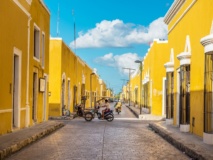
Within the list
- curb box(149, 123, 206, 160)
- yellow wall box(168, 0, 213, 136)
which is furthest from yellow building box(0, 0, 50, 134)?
yellow wall box(168, 0, 213, 136)

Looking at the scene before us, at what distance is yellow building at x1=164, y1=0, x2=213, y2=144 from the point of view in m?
12.5

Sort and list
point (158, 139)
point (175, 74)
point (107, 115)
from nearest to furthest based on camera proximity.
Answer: point (158, 139)
point (175, 74)
point (107, 115)

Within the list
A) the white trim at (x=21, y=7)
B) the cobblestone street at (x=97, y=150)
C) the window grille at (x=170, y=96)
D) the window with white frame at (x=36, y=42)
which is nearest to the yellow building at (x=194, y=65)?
the window grille at (x=170, y=96)

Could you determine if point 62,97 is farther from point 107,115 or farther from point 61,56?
point 107,115

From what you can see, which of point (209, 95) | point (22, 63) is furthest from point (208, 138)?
point (22, 63)

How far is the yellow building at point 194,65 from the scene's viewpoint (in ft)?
40.9

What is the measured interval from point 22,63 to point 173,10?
24.9ft

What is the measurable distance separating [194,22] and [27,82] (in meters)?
7.06

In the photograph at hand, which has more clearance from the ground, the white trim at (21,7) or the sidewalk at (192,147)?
Result: the white trim at (21,7)

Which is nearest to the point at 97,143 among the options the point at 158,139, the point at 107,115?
the point at 158,139

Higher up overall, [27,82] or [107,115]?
[27,82]

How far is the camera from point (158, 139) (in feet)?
52.0

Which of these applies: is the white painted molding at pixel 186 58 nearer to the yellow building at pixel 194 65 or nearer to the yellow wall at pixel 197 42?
the yellow building at pixel 194 65

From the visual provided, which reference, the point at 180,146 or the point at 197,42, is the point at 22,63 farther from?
the point at 180,146
